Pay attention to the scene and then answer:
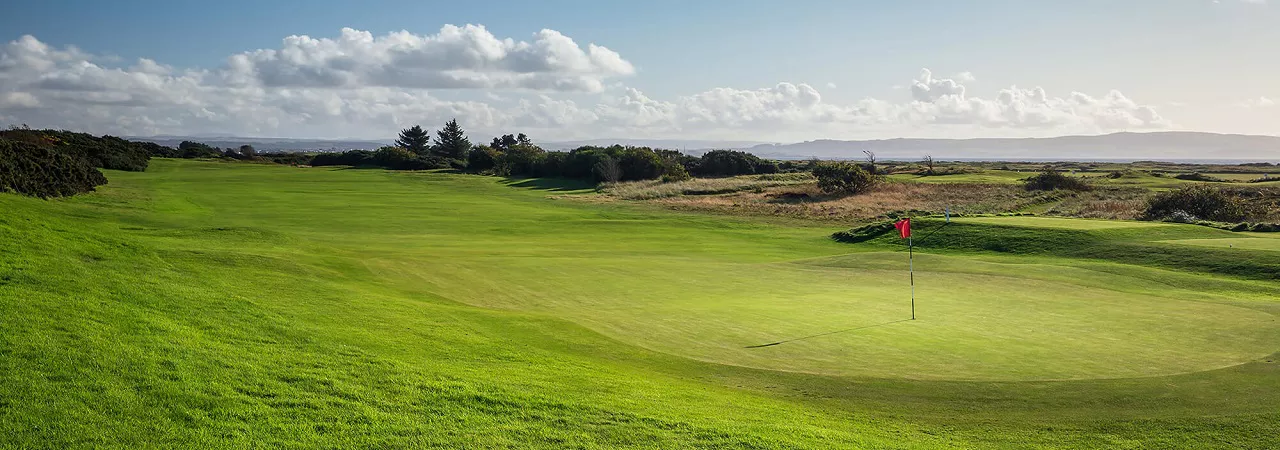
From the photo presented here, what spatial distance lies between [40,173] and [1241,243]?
52106 mm

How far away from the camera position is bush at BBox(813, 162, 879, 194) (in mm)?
72438

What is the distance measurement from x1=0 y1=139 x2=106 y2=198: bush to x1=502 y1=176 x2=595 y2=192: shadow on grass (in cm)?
4188

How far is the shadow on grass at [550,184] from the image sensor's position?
85.5 m

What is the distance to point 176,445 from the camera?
7137 mm

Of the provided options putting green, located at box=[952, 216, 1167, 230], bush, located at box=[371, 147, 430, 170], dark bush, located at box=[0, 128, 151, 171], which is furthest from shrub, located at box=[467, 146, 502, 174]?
putting green, located at box=[952, 216, 1167, 230]

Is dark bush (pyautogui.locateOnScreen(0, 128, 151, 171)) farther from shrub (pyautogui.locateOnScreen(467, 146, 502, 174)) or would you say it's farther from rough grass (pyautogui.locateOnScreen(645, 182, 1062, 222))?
rough grass (pyautogui.locateOnScreen(645, 182, 1062, 222))

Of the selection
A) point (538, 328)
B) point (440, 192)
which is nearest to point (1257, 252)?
point (538, 328)

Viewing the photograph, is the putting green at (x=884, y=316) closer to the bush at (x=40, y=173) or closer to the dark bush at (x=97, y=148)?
the bush at (x=40, y=173)

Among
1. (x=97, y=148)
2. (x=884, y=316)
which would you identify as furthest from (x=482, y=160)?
(x=884, y=316)

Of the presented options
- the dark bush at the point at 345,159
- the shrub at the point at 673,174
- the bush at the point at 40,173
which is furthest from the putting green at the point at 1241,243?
the dark bush at the point at 345,159

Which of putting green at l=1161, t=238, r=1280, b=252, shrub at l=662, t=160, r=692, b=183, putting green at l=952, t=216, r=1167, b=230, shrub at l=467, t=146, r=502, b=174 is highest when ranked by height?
shrub at l=467, t=146, r=502, b=174

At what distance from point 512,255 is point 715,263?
7.47 m

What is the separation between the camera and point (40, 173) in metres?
41.1

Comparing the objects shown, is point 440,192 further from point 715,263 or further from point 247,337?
point 247,337
